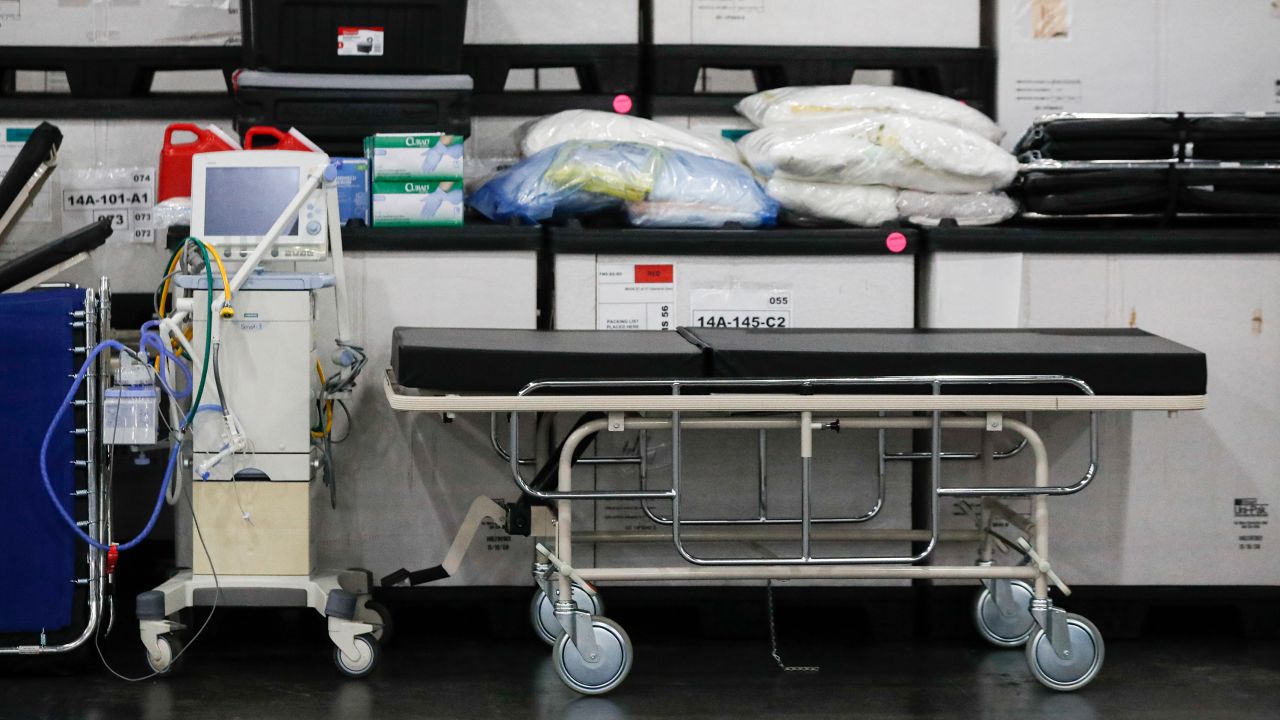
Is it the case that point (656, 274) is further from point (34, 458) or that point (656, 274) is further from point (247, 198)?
point (34, 458)

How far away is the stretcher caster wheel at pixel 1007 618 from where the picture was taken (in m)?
2.95

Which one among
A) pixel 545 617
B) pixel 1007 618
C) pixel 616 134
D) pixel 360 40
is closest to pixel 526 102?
pixel 616 134

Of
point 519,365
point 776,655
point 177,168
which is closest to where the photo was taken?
point 519,365

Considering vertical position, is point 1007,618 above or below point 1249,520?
below

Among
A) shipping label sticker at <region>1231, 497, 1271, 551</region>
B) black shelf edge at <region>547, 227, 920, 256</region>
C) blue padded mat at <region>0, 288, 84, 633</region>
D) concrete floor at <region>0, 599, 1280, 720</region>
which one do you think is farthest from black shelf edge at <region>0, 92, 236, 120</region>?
shipping label sticker at <region>1231, 497, 1271, 551</region>


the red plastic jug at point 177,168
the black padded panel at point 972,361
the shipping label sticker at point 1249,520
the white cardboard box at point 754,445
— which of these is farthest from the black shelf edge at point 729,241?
the shipping label sticker at point 1249,520

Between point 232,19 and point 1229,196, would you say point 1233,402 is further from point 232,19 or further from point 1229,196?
point 232,19

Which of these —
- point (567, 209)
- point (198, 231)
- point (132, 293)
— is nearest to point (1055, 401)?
point (567, 209)

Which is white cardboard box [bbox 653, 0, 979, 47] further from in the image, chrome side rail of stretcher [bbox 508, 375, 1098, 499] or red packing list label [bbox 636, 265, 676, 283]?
chrome side rail of stretcher [bbox 508, 375, 1098, 499]

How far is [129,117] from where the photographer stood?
A: 3295 mm

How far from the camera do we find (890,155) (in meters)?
3.00

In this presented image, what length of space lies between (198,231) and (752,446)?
4.20 ft

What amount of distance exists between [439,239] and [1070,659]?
1.58 meters

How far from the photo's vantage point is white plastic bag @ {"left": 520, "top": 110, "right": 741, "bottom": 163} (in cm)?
315
